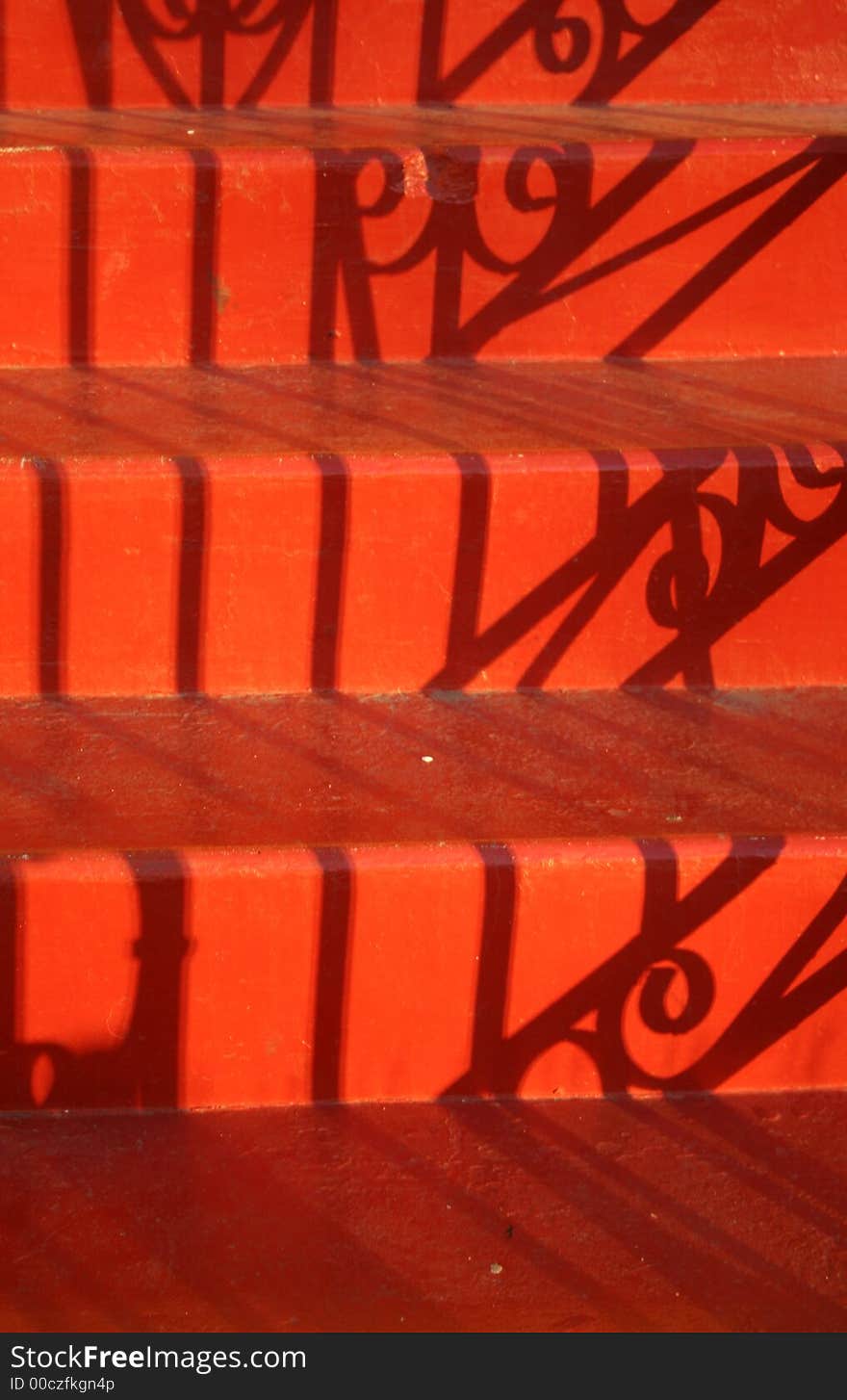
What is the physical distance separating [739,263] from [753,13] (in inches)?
24.7

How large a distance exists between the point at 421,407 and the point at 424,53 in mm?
940

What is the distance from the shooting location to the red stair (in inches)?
76.8

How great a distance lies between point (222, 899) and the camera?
1.98 meters

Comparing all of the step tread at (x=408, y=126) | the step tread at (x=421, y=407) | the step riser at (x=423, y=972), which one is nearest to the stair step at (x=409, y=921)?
the step riser at (x=423, y=972)

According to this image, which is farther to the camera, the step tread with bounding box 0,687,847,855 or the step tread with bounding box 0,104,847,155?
the step tread with bounding box 0,104,847,155

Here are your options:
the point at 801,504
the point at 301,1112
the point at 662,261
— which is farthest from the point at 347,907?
the point at 662,261

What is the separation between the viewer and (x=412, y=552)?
2355 millimetres

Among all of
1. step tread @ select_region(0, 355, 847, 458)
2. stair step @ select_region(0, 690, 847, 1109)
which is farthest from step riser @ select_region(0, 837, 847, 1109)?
step tread @ select_region(0, 355, 847, 458)

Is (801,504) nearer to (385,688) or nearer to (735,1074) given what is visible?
(385,688)

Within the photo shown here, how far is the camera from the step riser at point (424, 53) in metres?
2.96

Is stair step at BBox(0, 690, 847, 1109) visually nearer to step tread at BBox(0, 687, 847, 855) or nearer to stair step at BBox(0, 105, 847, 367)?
step tread at BBox(0, 687, 847, 855)

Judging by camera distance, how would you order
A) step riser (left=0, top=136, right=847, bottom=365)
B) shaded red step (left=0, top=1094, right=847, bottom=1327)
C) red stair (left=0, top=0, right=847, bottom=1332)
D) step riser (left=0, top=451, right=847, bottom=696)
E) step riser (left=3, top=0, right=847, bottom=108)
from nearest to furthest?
1. shaded red step (left=0, top=1094, right=847, bottom=1327)
2. red stair (left=0, top=0, right=847, bottom=1332)
3. step riser (left=0, top=451, right=847, bottom=696)
4. step riser (left=0, top=136, right=847, bottom=365)
5. step riser (left=3, top=0, right=847, bottom=108)

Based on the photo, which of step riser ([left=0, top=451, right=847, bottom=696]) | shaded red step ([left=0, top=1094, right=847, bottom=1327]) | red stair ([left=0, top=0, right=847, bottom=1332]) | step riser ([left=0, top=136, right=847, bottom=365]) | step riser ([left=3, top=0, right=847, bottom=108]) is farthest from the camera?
step riser ([left=3, top=0, right=847, bottom=108])

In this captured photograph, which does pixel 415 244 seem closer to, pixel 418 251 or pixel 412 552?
pixel 418 251
